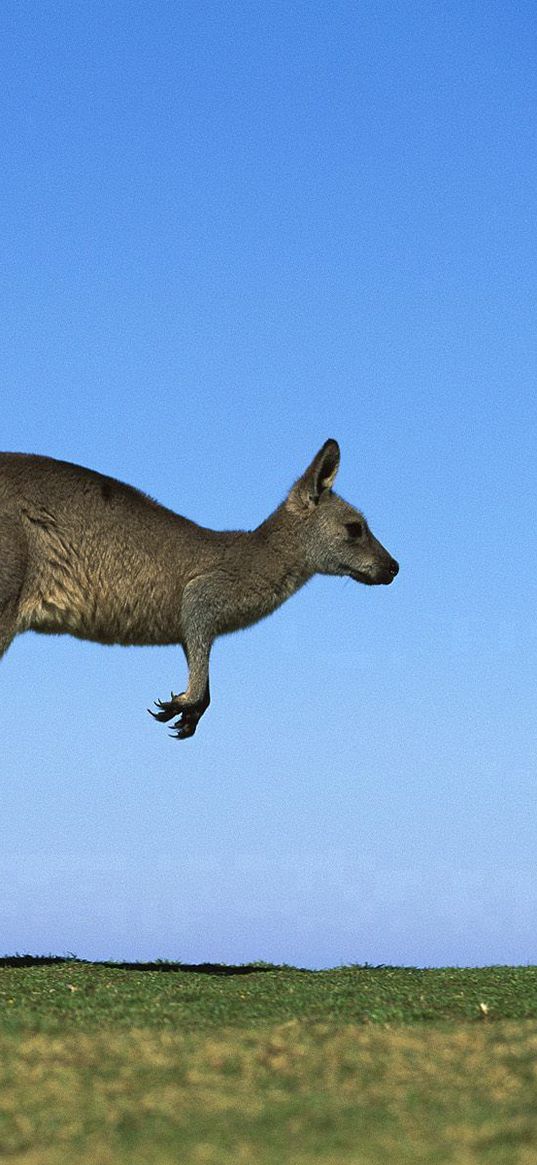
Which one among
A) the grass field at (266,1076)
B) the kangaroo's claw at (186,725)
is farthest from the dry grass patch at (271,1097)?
the kangaroo's claw at (186,725)

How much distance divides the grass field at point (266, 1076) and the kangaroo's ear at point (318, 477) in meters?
4.52

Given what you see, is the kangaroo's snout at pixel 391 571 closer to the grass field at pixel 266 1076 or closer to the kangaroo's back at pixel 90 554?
the kangaroo's back at pixel 90 554

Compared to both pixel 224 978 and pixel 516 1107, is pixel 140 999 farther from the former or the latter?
pixel 516 1107

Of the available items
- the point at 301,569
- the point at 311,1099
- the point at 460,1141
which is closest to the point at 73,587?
the point at 301,569

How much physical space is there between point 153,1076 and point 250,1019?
2463 millimetres

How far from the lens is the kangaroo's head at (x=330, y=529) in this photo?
12.6m

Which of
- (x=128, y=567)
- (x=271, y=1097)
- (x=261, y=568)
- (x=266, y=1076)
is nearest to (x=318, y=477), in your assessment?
(x=261, y=568)

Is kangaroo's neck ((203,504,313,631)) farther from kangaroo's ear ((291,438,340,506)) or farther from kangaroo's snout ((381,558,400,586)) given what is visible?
kangaroo's snout ((381,558,400,586))

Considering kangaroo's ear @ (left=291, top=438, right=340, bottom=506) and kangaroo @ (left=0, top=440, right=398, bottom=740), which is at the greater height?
kangaroo's ear @ (left=291, top=438, right=340, bottom=506)

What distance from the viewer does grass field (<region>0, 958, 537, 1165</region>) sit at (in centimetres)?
515

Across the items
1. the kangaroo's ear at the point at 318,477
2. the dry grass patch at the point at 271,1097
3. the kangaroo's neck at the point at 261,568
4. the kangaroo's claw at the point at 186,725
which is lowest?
the dry grass patch at the point at 271,1097

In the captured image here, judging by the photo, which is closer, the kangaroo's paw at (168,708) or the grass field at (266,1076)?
the grass field at (266,1076)

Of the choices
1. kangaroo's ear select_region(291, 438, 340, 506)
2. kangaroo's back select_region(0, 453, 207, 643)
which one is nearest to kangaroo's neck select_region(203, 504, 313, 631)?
kangaroo's ear select_region(291, 438, 340, 506)

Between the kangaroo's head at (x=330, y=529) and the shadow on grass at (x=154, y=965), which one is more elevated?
the kangaroo's head at (x=330, y=529)
